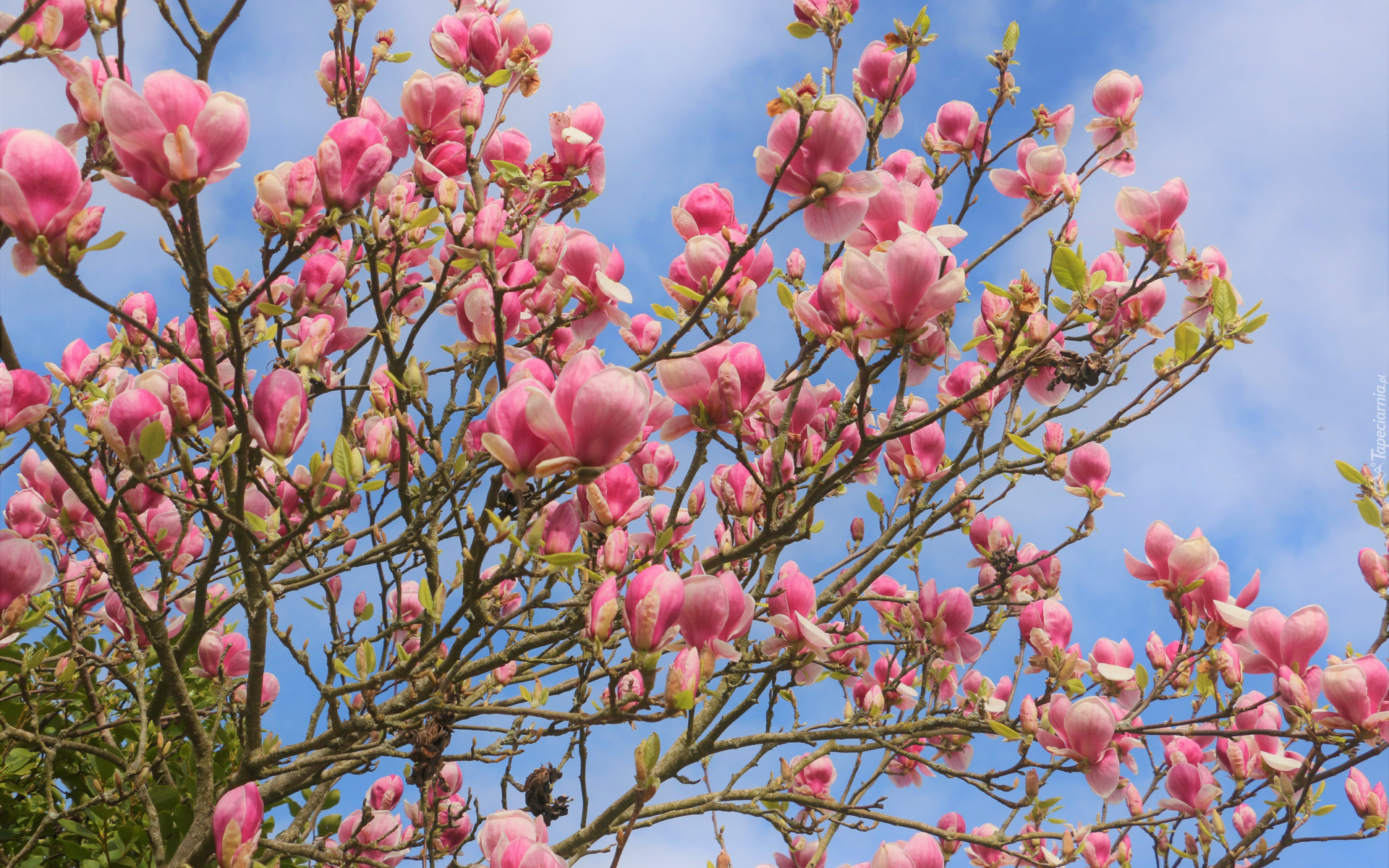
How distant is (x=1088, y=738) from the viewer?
240 centimetres

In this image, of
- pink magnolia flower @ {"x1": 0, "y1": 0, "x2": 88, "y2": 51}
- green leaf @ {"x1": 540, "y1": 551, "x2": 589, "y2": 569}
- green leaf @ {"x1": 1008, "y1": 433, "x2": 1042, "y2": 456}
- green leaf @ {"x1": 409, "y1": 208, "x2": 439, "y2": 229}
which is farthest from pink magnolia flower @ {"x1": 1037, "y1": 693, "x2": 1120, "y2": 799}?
pink magnolia flower @ {"x1": 0, "y1": 0, "x2": 88, "y2": 51}

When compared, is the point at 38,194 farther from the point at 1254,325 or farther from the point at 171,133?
the point at 1254,325

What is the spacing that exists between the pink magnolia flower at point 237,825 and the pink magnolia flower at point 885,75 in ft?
10.0

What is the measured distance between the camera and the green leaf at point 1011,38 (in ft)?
11.1

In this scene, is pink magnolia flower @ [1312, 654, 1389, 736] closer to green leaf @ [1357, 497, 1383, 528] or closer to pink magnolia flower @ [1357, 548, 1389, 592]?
green leaf @ [1357, 497, 1383, 528]

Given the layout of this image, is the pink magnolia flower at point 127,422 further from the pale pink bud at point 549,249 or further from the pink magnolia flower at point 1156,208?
the pink magnolia flower at point 1156,208

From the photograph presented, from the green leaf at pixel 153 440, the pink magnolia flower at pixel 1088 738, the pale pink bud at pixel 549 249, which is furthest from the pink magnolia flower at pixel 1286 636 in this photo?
the green leaf at pixel 153 440

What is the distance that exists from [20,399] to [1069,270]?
2.54 meters

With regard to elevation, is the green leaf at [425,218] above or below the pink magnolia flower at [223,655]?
above

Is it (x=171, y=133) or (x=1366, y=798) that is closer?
(x=171, y=133)

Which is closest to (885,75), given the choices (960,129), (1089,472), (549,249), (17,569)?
(960,129)

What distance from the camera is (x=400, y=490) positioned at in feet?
7.72

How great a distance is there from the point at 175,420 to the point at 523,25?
1740mm

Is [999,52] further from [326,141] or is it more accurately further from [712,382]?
[326,141]
